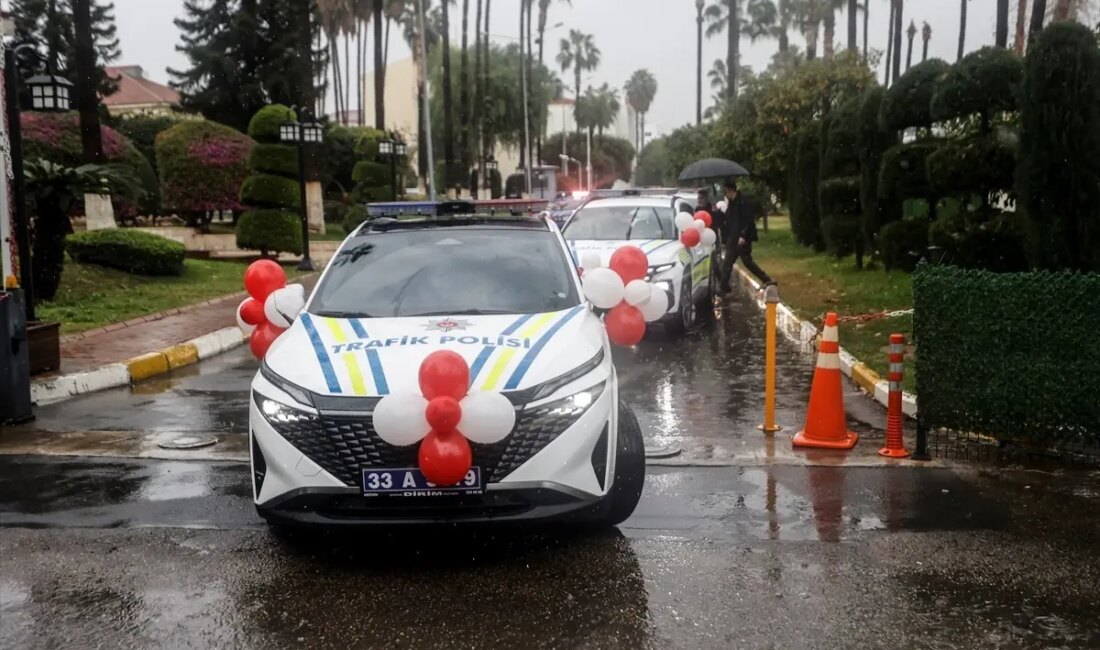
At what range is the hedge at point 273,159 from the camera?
25.3 meters

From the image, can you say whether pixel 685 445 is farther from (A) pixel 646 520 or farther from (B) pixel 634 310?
(A) pixel 646 520

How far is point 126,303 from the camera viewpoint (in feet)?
49.5

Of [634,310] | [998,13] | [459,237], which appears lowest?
[634,310]

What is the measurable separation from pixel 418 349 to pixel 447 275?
3.69ft

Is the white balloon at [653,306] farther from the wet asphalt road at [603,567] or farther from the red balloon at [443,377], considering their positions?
the red balloon at [443,377]

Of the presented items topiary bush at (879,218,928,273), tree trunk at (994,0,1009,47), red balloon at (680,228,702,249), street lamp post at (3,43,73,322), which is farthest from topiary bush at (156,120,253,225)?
tree trunk at (994,0,1009,47)

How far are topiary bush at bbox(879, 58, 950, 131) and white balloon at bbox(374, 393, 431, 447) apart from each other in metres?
14.0

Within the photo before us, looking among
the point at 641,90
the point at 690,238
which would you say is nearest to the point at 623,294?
the point at 690,238

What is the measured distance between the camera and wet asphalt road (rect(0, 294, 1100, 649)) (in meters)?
4.27

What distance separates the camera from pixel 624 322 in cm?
700

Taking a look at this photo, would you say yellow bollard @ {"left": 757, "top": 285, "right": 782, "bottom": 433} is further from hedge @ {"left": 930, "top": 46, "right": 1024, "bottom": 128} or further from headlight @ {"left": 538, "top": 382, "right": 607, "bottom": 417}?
hedge @ {"left": 930, "top": 46, "right": 1024, "bottom": 128}

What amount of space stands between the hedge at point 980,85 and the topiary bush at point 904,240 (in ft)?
6.73

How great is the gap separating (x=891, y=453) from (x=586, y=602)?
3.32 metres

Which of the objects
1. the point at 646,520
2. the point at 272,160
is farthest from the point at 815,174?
the point at 646,520
